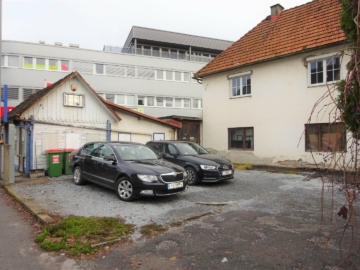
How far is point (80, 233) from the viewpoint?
16.8 feet

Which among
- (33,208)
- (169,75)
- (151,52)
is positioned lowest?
(33,208)

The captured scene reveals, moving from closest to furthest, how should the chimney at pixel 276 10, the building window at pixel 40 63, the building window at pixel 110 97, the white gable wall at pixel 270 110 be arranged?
the white gable wall at pixel 270 110 < the chimney at pixel 276 10 < the building window at pixel 40 63 < the building window at pixel 110 97

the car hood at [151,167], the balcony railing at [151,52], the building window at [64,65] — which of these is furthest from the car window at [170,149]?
the balcony railing at [151,52]

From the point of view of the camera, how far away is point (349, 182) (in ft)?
8.59

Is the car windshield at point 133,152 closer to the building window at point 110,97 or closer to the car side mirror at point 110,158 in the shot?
the car side mirror at point 110,158

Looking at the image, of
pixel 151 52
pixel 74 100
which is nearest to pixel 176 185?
pixel 74 100

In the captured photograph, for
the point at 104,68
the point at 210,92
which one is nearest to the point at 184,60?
the point at 104,68

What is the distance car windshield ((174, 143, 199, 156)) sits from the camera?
10.7m

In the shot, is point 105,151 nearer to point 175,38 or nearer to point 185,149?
point 185,149

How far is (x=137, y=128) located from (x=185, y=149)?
17.4ft

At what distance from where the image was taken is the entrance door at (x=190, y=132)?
19.3m

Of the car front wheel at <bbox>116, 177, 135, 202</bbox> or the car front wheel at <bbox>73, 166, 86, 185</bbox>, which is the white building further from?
the car front wheel at <bbox>116, 177, 135, 202</bbox>

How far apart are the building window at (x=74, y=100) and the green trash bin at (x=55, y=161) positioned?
226cm

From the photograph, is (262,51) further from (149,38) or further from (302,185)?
(149,38)
